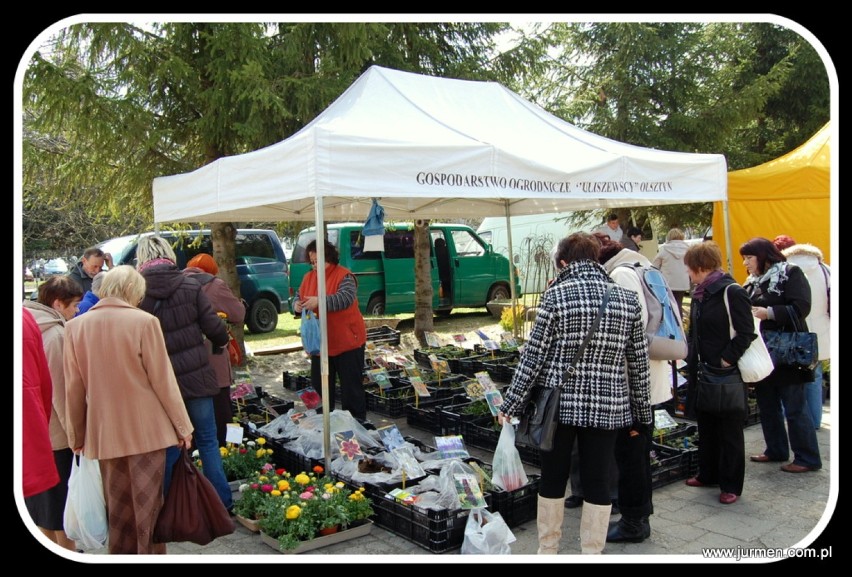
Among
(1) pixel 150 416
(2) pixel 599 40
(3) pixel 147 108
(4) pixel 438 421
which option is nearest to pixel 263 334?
(3) pixel 147 108

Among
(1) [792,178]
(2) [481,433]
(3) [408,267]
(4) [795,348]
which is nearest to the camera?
(4) [795,348]

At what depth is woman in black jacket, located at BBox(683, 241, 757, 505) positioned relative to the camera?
13.4 feet

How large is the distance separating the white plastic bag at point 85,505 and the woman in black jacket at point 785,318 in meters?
4.14

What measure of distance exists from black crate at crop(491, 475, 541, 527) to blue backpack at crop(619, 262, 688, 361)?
3.47ft

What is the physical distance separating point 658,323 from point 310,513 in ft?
7.09

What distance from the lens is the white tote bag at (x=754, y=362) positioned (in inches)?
163

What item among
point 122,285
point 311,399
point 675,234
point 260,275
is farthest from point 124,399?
point 260,275

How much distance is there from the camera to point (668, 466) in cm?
474

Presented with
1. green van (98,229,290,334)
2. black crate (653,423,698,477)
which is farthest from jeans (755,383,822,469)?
green van (98,229,290,334)

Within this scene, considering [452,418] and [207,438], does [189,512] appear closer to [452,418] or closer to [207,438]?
[207,438]

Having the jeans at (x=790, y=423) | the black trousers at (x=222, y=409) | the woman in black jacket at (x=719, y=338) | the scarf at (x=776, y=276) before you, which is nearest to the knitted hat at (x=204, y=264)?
the black trousers at (x=222, y=409)

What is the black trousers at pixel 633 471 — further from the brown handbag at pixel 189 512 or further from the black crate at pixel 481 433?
Result: the brown handbag at pixel 189 512

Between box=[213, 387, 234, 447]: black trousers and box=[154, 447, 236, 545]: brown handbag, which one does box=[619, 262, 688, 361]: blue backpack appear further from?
box=[213, 387, 234, 447]: black trousers

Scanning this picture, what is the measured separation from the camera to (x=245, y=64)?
296 inches
